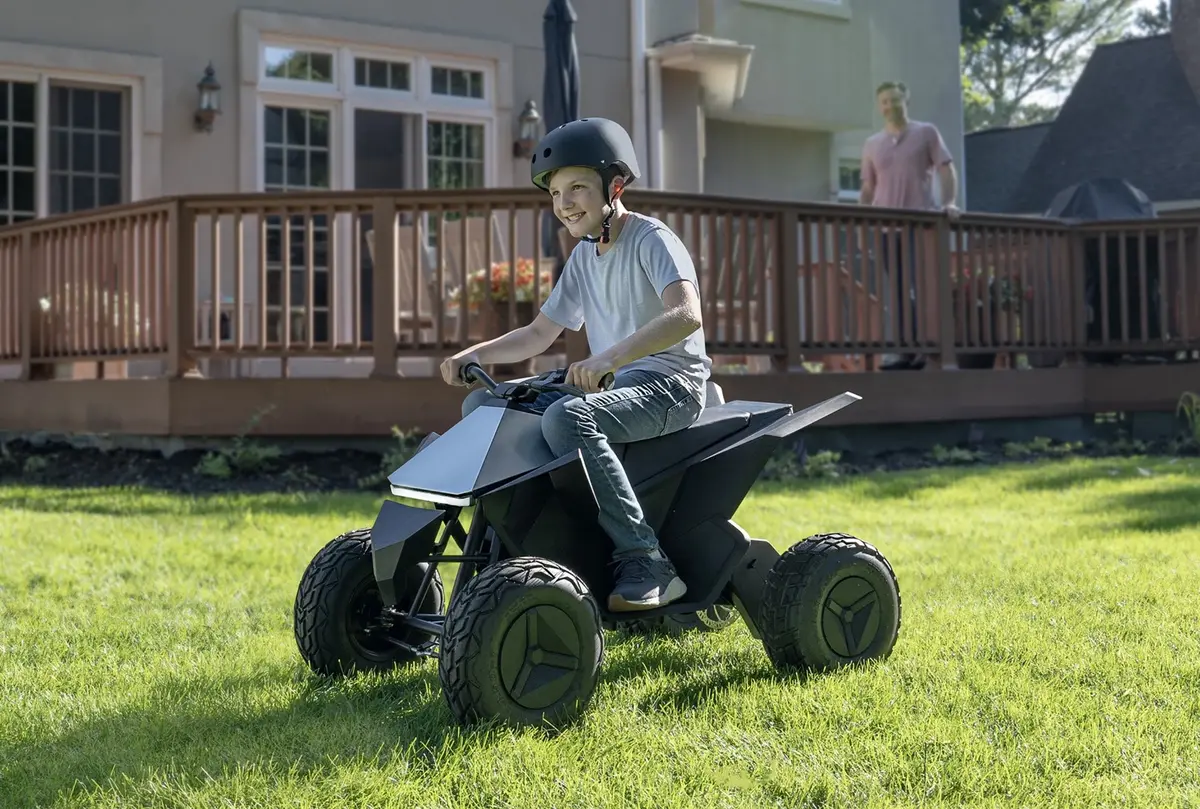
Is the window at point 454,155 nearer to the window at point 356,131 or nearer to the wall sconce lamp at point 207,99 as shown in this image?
the window at point 356,131

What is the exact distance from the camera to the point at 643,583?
10.7 feet

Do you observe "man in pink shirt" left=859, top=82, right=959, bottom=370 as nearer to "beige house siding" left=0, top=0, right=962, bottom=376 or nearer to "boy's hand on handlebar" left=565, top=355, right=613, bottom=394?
"beige house siding" left=0, top=0, right=962, bottom=376

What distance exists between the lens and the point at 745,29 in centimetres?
1509

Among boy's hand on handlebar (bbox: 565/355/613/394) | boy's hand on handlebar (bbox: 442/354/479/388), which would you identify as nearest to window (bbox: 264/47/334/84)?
boy's hand on handlebar (bbox: 442/354/479/388)

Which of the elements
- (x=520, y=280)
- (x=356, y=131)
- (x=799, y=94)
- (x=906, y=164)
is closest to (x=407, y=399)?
(x=520, y=280)

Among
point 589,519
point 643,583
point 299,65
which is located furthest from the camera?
point 299,65

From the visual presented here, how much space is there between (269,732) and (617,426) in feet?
3.60

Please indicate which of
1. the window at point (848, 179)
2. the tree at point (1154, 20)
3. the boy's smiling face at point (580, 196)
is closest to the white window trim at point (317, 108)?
the boy's smiling face at point (580, 196)

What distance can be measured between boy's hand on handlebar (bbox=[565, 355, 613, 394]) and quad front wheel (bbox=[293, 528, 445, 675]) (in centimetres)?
68

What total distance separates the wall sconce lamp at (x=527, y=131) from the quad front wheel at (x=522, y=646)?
30.2 feet

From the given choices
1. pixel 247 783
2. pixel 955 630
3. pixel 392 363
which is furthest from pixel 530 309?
pixel 247 783

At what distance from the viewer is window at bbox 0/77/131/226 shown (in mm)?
10242

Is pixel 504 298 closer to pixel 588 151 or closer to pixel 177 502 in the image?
pixel 177 502

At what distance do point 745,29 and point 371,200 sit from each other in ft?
27.7
